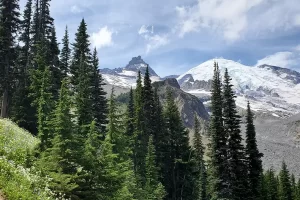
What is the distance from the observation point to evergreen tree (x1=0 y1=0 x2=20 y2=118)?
47406mm

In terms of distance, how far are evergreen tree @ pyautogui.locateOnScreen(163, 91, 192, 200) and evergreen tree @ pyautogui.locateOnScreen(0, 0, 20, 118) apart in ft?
95.2

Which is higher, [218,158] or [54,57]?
[54,57]

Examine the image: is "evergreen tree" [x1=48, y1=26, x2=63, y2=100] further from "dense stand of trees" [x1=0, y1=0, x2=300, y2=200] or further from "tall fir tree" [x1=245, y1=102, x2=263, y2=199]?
"tall fir tree" [x1=245, y1=102, x2=263, y2=199]

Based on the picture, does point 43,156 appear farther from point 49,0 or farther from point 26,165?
point 49,0

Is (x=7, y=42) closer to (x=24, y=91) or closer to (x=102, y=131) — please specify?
(x=24, y=91)

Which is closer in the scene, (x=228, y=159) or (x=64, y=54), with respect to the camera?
(x=228, y=159)

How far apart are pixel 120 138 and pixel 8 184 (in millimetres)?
25265

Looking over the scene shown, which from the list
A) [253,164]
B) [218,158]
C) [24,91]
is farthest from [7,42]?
[253,164]

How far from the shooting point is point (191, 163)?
63.6 meters

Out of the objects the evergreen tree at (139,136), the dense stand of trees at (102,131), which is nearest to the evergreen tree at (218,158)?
the dense stand of trees at (102,131)

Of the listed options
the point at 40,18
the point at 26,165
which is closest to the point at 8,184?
the point at 26,165

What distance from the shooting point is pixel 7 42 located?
4772 cm

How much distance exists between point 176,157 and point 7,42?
35.2 metres

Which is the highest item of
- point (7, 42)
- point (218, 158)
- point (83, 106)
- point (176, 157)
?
point (7, 42)
